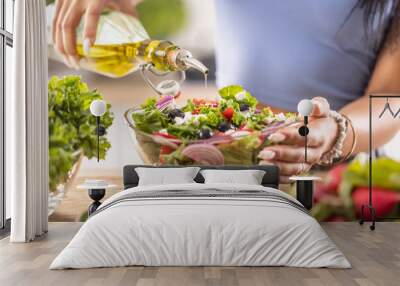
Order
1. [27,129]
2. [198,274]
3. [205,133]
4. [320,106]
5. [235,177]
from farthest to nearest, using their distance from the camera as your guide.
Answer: [320,106], [205,133], [235,177], [27,129], [198,274]

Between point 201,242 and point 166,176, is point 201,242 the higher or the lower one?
the lower one

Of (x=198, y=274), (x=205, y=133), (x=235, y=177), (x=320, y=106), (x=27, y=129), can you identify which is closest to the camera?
(x=198, y=274)

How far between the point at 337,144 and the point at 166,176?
2.25 metres

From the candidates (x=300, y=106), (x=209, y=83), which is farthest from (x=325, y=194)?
(x=209, y=83)

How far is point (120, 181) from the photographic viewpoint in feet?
26.2

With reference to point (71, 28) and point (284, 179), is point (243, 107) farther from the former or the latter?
point (71, 28)

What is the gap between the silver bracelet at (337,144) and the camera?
26.0 ft

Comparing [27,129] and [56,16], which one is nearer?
[27,129]

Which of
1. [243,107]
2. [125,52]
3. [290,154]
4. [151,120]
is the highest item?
[125,52]

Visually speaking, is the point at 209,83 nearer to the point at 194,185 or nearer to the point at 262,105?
the point at 262,105

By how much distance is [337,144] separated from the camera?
7945 millimetres

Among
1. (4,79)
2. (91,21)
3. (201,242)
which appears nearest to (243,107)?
(91,21)

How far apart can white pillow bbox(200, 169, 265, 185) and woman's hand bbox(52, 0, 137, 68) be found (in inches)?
89.8

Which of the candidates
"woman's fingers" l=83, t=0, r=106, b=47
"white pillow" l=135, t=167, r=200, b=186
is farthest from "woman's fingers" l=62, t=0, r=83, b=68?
"white pillow" l=135, t=167, r=200, b=186
